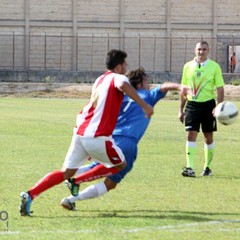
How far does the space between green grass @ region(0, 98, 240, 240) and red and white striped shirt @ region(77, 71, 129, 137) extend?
0.98 meters

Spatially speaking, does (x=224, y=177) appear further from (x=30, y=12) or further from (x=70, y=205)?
(x=30, y=12)

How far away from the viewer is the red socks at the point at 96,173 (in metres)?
10.3

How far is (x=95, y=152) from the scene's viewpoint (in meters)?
10.0

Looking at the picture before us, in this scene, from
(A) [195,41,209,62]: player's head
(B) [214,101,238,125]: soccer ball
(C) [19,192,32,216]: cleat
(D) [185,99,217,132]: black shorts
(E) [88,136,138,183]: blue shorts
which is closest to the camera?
(C) [19,192,32,216]: cleat

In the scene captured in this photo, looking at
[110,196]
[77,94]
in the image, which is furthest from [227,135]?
[77,94]

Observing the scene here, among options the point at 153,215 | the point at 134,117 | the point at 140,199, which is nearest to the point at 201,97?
the point at 140,199

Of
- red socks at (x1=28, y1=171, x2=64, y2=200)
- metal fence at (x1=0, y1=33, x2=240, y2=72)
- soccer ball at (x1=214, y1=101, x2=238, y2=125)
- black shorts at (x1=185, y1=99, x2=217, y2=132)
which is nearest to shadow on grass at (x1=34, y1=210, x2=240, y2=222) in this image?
red socks at (x1=28, y1=171, x2=64, y2=200)

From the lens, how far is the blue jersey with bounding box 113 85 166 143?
1044cm

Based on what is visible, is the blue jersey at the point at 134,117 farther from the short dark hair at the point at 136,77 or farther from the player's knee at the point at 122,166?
the player's knee at the point at 122,166

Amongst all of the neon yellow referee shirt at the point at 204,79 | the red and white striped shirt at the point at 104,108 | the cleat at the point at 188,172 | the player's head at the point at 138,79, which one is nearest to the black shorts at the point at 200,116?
the neon yellow referee shirt at the point at 204,79

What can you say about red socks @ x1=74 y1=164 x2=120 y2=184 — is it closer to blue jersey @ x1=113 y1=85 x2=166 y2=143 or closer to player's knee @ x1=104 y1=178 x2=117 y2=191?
player's knee @ x1=104 y1=178 x2=117 y2=191

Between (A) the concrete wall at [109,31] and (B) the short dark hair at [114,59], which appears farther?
(A) the concrete wall at [109,31]

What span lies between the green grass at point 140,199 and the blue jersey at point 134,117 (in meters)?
0.93

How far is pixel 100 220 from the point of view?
980 centimetres
